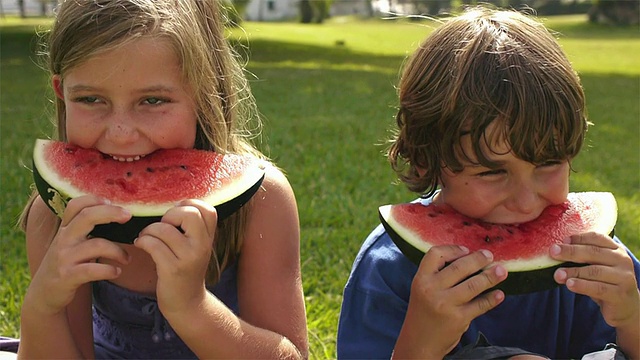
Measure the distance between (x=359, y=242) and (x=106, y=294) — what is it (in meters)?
2.06

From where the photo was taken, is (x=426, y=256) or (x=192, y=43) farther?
(x=192, y=43)

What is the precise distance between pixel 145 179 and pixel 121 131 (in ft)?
0.55

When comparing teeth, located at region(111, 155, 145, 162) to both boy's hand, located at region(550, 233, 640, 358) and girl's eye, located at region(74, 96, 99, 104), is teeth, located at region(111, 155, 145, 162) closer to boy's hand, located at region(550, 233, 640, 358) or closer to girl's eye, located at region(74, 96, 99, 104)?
girl's eye, located at region(74, 96, 99, 104)

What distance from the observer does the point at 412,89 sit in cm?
233

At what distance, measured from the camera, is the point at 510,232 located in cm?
223

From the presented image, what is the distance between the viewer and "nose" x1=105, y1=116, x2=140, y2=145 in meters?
2.09

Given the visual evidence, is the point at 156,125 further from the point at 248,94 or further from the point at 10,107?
the point at 10,107

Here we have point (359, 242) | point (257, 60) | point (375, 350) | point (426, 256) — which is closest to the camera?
point (426, 256)

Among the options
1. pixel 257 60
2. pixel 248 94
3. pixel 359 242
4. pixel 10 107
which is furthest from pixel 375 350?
pixel 257 60

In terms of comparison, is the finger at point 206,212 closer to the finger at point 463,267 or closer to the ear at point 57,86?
the finger at point 463,267

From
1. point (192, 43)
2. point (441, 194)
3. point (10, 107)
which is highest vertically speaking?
point (192, 43)

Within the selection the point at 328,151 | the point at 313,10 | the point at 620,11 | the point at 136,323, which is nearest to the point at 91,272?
the point at 136,323

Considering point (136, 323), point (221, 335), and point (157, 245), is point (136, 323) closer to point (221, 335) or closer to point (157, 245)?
point (221, 335)

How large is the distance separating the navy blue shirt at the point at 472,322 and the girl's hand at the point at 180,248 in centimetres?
62
